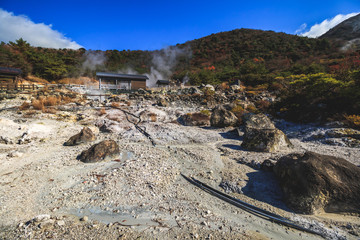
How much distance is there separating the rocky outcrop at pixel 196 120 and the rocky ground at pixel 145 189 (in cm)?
310

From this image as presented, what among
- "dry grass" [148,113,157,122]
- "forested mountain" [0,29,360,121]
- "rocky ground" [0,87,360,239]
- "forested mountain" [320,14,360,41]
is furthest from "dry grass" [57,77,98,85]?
"forested mountain" [320,14,360,41]

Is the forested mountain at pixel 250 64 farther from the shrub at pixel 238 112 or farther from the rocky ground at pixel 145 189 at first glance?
the rocky ground at pixel 145 189

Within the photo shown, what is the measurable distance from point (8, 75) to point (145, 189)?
34021 mm

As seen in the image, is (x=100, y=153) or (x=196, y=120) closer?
(x=100, y=153)

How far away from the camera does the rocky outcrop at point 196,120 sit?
12.0 m

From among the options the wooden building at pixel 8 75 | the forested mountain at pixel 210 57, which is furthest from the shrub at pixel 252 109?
the wooden building at pixel 8 75

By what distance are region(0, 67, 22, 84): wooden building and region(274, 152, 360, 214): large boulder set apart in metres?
35.3

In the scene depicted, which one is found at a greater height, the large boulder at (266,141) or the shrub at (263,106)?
the shrub at (263,106)

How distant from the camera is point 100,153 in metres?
6.13

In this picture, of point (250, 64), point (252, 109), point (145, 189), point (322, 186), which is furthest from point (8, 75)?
point (250, 64)

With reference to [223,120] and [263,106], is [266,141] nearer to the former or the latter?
[223,120]

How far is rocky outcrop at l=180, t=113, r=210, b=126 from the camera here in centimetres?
1196

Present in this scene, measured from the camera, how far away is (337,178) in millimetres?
3586

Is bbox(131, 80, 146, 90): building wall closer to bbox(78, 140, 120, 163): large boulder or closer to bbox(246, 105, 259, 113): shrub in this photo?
bbox(246, 105, 259, 113): shrub
